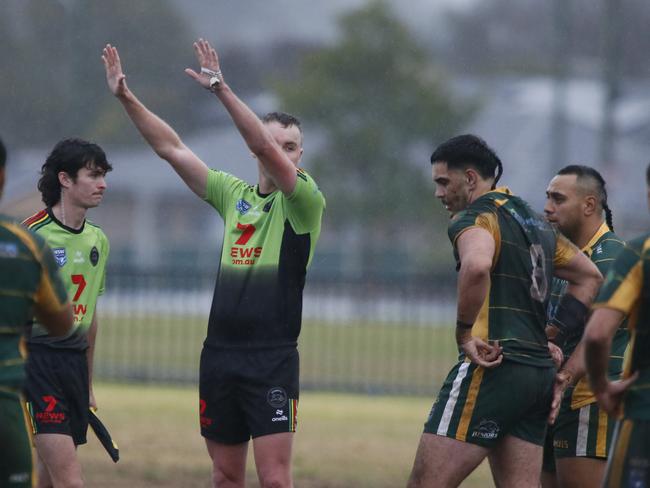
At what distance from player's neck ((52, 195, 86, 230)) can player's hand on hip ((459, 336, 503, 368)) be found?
260 cm

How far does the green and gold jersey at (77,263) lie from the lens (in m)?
7.50

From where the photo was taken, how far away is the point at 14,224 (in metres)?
5.14

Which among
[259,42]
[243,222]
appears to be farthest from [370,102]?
[243,222]

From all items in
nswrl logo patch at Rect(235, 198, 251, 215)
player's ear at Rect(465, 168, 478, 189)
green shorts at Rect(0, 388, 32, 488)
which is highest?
player's ear at Rect(465, 168, 478, 189)

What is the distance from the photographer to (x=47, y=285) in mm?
5258

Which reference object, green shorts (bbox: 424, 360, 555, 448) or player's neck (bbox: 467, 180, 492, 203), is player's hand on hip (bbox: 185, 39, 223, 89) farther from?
green shorts (bbox: 424, 360, 555, 448)

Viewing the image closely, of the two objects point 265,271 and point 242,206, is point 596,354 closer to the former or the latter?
point 265,271

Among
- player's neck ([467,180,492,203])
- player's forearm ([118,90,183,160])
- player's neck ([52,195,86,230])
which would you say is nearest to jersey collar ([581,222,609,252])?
player's neck ([467,180,492,203])

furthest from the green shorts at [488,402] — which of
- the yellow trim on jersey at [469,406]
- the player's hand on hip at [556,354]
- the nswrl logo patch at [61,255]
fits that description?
the nswrl logo patch at [61,255]

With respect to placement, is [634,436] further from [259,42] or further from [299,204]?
[259,42]

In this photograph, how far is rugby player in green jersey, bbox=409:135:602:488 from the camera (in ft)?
21.1

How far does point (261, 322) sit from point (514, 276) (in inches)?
A: 55.7

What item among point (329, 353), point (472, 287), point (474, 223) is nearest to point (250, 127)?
point (474, 223)

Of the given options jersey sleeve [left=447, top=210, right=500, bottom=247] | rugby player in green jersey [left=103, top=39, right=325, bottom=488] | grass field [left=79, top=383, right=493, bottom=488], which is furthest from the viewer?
grass field [left=79, top=383, right=493, bottom=488]
